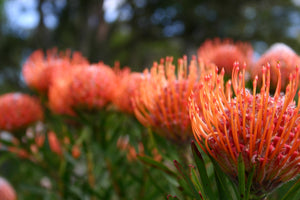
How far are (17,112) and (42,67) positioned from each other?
22 cm

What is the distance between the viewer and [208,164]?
2.18 feet

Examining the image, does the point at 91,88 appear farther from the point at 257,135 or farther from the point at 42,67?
the point at 257,135

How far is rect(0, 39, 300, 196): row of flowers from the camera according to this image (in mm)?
397

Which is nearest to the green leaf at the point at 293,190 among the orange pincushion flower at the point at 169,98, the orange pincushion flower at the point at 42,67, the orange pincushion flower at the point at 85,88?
the orange pincushion flower at the point at 169,98

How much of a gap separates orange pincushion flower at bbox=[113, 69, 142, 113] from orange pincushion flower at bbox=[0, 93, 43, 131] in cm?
46

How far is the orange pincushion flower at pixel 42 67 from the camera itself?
118 centimetres

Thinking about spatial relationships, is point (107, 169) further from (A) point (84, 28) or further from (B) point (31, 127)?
(A) point (84, 28)

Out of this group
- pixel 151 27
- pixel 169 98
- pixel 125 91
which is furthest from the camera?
pixel 151 27

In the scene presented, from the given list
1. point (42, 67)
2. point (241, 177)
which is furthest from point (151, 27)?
point (241, 177)

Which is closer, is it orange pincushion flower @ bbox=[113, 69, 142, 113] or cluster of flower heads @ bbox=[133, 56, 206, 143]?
cluster of flower heads @ bbox=[133, 56, 206, 143]

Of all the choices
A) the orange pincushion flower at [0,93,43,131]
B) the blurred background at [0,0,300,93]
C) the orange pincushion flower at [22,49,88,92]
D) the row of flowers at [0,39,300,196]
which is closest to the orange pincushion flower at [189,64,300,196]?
the row of flowers at [0,39,300,196]

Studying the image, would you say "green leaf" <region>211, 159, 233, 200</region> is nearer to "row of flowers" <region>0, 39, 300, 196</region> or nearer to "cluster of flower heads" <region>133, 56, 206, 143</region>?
→ "row of flowers" <region>0, 39, 300, 196</region>

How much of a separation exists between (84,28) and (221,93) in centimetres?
403

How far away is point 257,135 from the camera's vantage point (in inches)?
16.0
